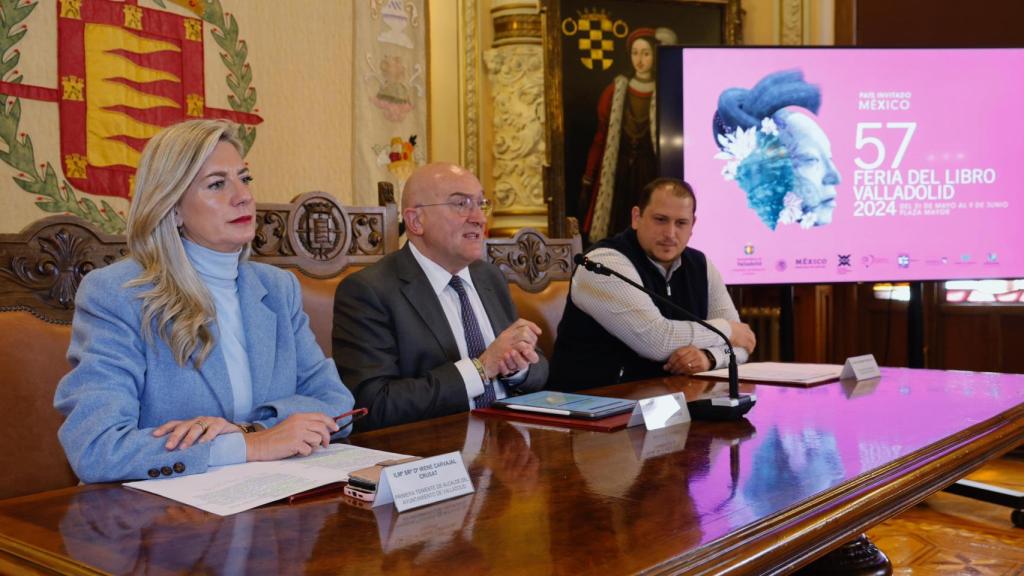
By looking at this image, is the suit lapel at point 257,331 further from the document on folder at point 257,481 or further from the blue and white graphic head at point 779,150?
the blue and white graphic head at point 779,150

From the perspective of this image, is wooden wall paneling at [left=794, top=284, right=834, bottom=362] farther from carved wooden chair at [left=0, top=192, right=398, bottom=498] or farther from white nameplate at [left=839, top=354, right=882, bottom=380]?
carved wooden chair at [left=0, top=192, right=398, bottom=498]

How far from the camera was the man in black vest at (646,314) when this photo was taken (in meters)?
2.74

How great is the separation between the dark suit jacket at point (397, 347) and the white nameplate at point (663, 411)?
522mm

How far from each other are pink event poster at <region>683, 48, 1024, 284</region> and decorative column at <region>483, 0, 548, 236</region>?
4.46ft

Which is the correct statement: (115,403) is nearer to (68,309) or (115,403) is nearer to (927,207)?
(68,309)

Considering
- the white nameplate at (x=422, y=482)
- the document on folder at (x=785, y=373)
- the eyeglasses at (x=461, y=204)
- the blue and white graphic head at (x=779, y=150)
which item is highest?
the blue and white graphic head at (x=779, y=150)

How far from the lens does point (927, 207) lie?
3992 millimetres

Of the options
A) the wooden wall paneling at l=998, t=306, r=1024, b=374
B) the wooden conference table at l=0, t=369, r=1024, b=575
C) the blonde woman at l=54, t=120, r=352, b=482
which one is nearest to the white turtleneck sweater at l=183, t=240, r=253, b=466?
the blonde woman at l=54, t=120, r=352, b=482

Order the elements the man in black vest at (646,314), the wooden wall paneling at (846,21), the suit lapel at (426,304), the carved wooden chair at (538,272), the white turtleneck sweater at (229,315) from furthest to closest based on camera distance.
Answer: the wooden wall paneling at (846,21) → the carved wooden chair at (538,272) → the man in black vest at (646,314) → the suit lapel at (426,304) → the white turtleneck sweater at (229,315)

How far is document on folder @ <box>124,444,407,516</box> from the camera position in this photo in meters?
1.16

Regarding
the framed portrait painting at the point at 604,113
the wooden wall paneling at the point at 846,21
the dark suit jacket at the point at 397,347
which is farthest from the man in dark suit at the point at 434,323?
the wooden wall paneling at the point at 846,21

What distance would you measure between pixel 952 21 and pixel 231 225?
4.70m

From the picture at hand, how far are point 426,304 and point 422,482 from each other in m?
1.14

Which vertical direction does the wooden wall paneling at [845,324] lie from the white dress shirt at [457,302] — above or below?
below
